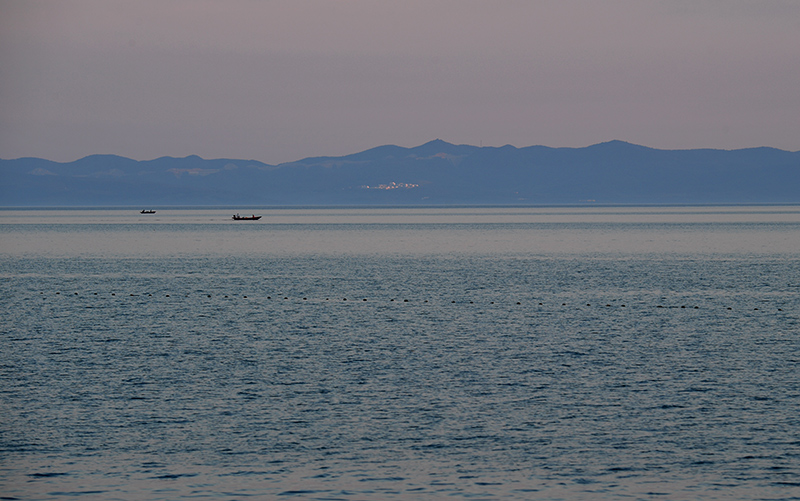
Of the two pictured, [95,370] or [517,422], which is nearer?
[517,422]

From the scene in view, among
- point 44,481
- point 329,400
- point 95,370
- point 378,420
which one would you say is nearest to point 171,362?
point 95,370

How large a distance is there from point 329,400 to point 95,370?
37.5 ft

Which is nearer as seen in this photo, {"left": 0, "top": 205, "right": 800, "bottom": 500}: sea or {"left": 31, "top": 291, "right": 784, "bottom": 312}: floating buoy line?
{"left": 0, "top": 205, "right": 800, "bottom": 500}: sea

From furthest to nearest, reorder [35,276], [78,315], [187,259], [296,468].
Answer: [187,259] → [35,276] → [78,315] → [296,468]

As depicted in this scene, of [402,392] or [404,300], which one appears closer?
[402,392]

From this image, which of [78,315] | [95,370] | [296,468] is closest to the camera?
[296,468]

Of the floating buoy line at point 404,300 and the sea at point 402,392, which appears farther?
the floating buoy line at point 404,300

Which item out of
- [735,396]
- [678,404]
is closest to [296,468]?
[678,404]

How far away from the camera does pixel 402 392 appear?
34062mm

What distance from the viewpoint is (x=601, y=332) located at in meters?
51.0

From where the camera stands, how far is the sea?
952 inches

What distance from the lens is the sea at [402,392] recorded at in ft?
79.3

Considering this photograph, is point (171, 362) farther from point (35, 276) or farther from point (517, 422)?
point (35, 276)

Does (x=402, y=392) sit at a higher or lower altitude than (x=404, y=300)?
higher
